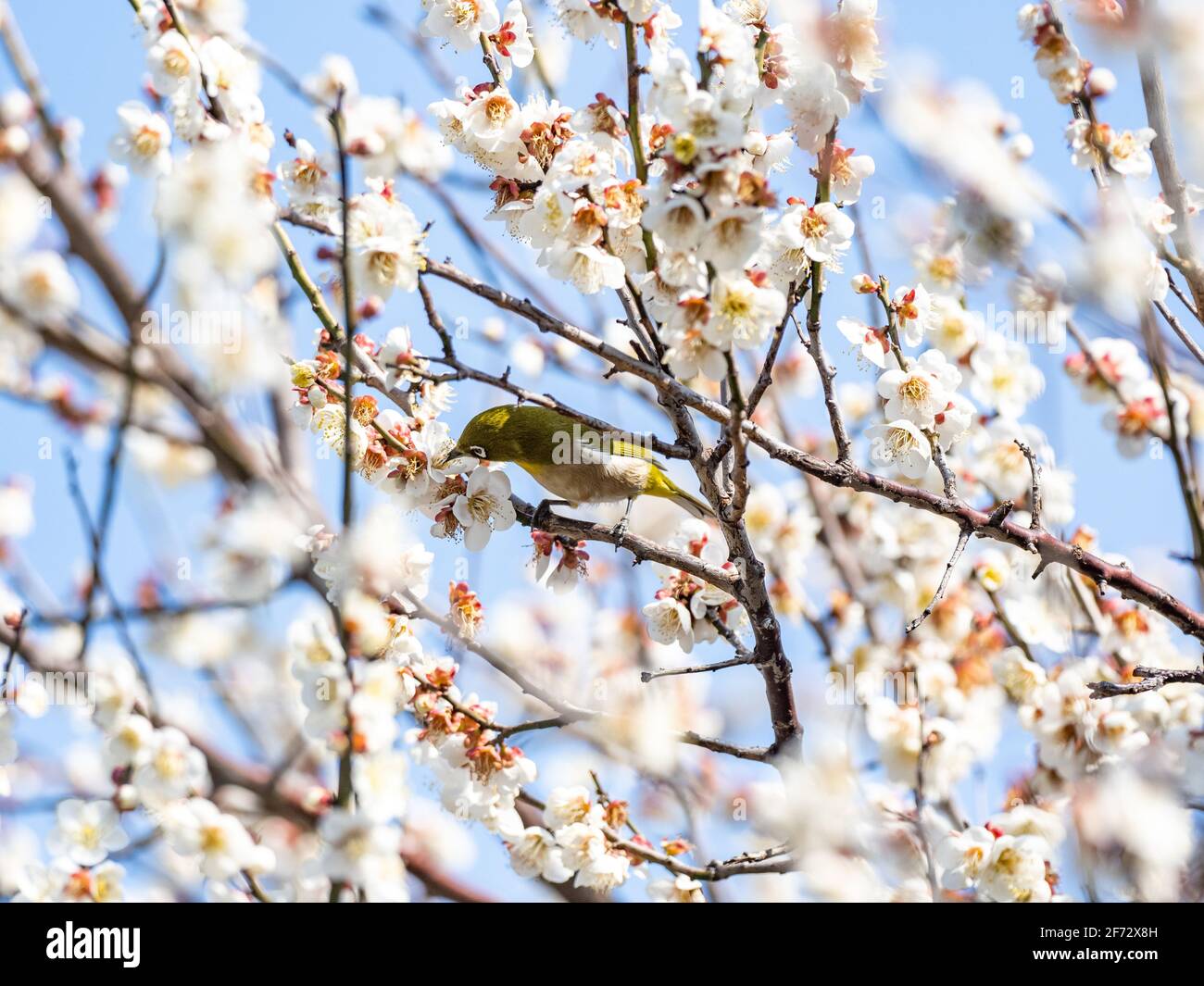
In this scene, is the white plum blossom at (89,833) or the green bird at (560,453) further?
the green bird at (560,453)

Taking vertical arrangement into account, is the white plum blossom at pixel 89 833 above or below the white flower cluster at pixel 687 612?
below

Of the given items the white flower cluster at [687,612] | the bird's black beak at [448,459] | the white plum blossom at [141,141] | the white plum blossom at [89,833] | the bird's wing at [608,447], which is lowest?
the white plum blossom at [89,833]

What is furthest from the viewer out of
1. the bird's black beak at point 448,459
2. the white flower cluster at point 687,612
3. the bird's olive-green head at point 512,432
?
the bird's olive-green head at point 512,432

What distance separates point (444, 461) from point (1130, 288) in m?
1.58

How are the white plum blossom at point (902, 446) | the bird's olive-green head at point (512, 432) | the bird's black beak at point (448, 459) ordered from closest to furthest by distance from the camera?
the white plum blossom at point (902, 446), the bird's black beak at point (448, 459), the bird's olive-green head at point (512, 432)

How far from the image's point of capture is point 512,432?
3.14 meters

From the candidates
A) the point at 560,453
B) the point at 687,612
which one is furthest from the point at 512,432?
the point at 687,612

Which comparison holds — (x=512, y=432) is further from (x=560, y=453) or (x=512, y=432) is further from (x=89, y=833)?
(x=89, y=833)

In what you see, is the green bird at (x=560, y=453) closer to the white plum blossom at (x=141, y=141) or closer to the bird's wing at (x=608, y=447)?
the bird's wing at (x=608, y=447)

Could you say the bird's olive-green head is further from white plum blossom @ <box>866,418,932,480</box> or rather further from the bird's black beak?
white plum blossom @ <box>866,418,932,480</box>

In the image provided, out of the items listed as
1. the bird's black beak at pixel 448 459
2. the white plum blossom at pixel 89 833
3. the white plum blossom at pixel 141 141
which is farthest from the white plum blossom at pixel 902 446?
the white plum blossom at pixel 89 833

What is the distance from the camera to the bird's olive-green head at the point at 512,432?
314cm

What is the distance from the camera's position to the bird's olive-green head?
314 centimetres
